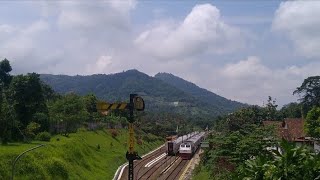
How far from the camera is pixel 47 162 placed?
3247 centimetres

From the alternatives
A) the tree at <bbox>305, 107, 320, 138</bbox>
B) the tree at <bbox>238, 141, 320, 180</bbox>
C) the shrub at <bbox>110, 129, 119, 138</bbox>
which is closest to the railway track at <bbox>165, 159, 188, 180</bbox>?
the tree at <bbox>305, 107, 320, 138</bbox>

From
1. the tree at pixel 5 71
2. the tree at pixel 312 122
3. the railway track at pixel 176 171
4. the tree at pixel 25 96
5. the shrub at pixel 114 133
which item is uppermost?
the tree at pixel 5 71

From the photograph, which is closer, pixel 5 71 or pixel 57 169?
pixel 57 169

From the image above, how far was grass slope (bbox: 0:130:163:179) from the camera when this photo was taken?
29081mm

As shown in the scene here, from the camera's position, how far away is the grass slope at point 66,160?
1145 inches

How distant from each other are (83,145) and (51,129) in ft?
22.5

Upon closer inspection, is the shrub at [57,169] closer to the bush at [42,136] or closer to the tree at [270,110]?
the bush at [42,136]

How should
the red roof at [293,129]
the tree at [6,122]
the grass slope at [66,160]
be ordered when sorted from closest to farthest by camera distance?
the grass slope at [66,160] < the tree at [6,122] < the red roof at [293,129]

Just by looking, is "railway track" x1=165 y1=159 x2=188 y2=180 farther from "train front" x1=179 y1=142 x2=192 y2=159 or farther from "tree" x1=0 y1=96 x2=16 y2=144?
"tree" x1=0 y1=96 x2=16 y2=144

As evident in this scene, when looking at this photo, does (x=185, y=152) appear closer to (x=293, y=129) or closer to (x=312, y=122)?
(x=293, y=129)

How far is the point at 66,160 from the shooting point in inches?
1463

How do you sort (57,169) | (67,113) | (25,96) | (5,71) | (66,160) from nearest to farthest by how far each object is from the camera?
(57,169) → (66,160) → (25,96) → (5,71) → (67,113)

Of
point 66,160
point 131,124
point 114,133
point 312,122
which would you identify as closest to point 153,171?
point 66,160

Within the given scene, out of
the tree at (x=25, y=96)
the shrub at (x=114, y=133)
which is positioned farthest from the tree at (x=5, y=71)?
the shrub at (x=114, y=133)
